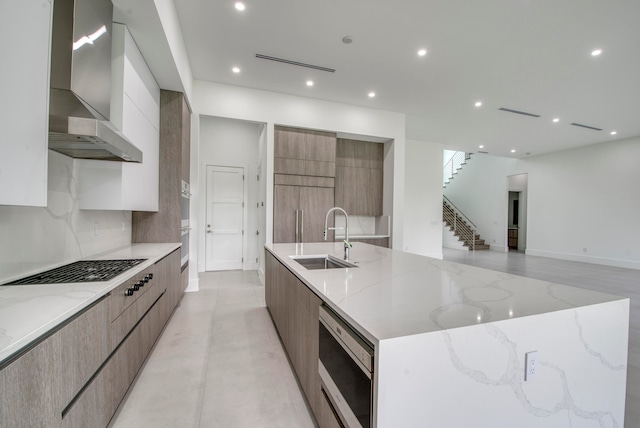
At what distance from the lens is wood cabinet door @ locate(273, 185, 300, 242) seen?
4.57 metres

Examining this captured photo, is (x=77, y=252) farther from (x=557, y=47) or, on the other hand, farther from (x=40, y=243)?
(x=557, y=47)

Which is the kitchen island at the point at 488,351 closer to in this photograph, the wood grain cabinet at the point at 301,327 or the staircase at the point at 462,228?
→ the wood grain cabinet at the point at 301,327

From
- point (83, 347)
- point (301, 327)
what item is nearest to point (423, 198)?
point (301, 327)

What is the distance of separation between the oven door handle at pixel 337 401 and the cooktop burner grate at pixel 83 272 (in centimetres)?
131

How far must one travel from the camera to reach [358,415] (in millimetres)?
921

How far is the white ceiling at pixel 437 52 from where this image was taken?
2.79m

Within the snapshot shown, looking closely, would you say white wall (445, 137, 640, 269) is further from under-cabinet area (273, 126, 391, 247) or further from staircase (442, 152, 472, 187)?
under-cabinet area (273, 126, 391, 247)

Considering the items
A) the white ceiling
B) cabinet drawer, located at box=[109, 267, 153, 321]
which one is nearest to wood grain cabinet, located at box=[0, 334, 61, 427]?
cabinet drawer, located at box=[109, 267, 153, 321]

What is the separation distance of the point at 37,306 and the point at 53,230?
1.05 metres

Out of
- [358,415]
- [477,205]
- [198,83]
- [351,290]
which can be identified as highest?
[198,83]

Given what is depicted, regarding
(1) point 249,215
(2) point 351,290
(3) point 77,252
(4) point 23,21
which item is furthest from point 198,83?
(2) point 351,290

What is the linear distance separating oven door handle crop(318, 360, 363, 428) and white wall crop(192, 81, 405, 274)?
3351 mm

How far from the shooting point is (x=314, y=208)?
484 centimetres

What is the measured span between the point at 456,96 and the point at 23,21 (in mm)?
5463
